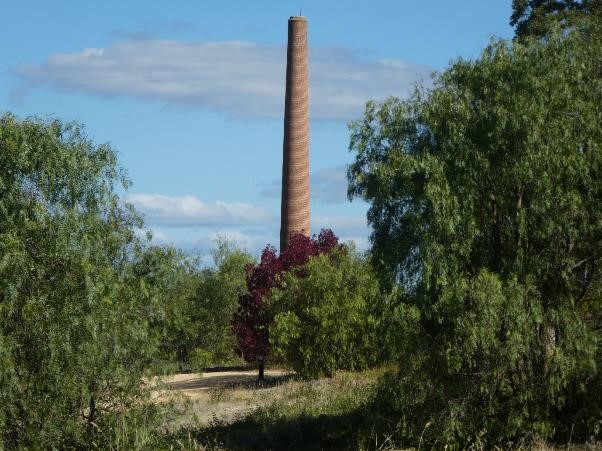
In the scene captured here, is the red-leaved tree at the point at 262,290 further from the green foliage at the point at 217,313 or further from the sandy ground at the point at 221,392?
the green foliage at the point at 217,313

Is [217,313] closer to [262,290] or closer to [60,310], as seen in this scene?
[262,290]

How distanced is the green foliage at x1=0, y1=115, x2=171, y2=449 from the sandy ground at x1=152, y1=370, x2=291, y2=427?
1227 mm

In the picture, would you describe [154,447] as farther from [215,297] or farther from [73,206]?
[215,297]

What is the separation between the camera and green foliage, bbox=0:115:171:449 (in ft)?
52.4

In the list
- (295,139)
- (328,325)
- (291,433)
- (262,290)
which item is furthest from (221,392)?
(295,139)

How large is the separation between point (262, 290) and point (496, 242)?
18542 mm

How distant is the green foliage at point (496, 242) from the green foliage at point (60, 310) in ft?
14.7

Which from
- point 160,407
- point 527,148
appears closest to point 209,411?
point 160,407

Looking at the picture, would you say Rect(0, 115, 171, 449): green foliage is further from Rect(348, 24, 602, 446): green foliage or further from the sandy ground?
Rect(348, 24, 602, 446): green foliage

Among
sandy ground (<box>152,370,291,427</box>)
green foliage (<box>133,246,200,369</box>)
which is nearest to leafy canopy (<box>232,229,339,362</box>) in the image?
sandy ground (<box>152,370,291,427</box>)

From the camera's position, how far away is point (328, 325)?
100 feet

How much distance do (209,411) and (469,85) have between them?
39.8 ft

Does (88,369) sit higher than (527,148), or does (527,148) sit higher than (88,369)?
(527,148)

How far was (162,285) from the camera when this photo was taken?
59.1 ft
